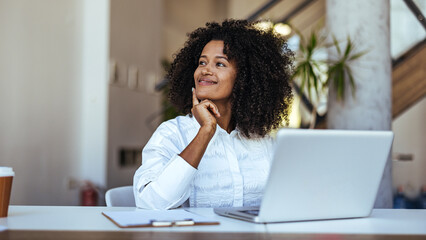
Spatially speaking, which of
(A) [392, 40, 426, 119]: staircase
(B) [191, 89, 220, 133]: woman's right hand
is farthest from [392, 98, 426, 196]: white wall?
(B) [191, 89, 220, 133]: woman's right hand

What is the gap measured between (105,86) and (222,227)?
3.77 metres

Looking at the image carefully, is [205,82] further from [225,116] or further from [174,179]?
[174,179]

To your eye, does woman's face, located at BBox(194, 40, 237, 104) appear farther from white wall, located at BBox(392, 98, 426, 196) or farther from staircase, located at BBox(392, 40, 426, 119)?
white wall, located at BBox(392, 98, 426, 196)

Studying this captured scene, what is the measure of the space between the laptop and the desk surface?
3 centimetres

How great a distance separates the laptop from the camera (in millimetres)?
1257

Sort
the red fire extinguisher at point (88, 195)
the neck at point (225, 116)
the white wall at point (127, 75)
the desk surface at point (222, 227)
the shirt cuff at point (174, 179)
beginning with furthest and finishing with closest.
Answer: the white wall at point (127, 75) < the red fire extinguisher at point (88, 195) < the neck at point (225, 116) < the shirt cuff at point (174, 179) < the desk surface at point (222, 227)

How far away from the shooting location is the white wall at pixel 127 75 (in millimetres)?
5102

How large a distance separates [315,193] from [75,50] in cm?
380

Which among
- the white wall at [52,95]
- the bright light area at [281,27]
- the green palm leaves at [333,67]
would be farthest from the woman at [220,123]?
the white wall at [52,95]

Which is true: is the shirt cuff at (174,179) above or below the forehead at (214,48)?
below

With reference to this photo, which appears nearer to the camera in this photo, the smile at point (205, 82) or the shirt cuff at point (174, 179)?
the shirt cuff at point (174, 179)

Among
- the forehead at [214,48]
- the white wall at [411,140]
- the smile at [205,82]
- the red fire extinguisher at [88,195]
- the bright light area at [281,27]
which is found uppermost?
the bright light area at [281,27]

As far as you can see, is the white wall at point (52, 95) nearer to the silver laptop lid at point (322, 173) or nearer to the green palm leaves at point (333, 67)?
the green palm leaves at point (333, 67)

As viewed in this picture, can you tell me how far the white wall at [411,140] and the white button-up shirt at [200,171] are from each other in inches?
197
